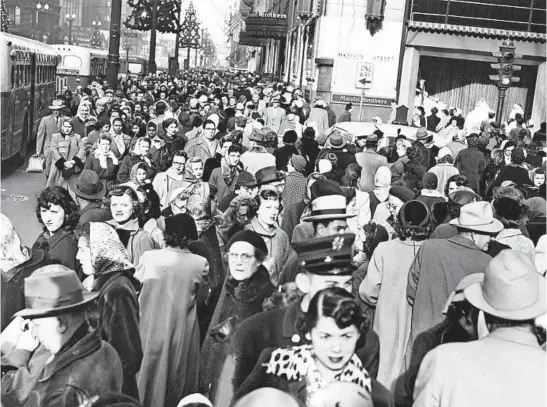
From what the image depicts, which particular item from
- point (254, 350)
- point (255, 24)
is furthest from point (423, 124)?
point (255, 24)

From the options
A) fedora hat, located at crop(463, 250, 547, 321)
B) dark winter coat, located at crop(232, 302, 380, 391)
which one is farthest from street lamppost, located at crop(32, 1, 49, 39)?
fedora hat, located at crop(463, 250, 547, 321)

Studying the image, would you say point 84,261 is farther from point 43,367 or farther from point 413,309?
point 413,309

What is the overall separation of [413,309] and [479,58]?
89.5 feet

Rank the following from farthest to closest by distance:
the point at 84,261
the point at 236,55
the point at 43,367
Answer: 1. the point at 236,55
2. the point at 84,261
3. the point at 43,367

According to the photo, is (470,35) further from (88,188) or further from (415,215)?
(415,215)

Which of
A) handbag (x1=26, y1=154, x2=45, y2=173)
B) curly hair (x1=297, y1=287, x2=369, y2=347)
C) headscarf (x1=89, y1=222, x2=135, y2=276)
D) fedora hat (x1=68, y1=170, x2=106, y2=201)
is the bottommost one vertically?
handbag (x1=26, y1=154, x2=45, y2=173)

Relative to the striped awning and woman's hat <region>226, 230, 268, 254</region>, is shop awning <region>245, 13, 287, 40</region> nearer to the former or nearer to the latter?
the striped awning

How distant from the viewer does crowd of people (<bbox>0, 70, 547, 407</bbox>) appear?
3559 mm

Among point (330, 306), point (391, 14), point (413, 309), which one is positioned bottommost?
point (413, 309)

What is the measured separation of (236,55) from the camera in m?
142

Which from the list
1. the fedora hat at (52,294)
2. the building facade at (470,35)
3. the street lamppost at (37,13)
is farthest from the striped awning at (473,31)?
the street lamppost at (37,13)

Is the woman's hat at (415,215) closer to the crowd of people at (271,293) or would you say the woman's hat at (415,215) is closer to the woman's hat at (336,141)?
the crowd of people at (271,293)

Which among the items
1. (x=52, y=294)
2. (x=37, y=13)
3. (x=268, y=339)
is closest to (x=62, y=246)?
(x=52, y=294)

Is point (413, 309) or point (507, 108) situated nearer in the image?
point (413, 309)
